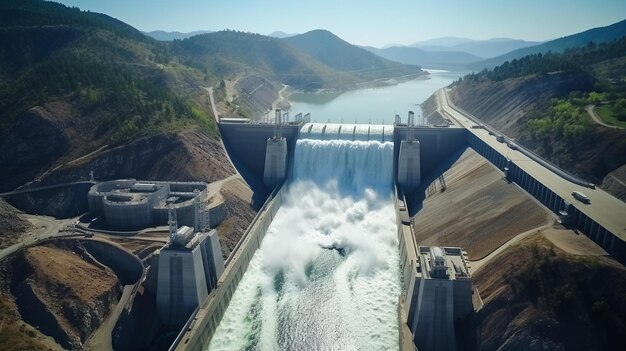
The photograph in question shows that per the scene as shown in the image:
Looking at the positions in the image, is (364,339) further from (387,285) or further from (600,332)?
(600,332)

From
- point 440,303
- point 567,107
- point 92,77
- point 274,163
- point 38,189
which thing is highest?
point 92,77

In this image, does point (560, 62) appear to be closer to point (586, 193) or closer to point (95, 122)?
point (586, 193)

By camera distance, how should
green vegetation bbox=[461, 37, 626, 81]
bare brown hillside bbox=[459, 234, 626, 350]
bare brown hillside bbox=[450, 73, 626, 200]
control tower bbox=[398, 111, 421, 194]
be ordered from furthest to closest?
green vegetation bbox=[461, 37, 626, 81]
control tower bbox=[398, 111, 421, 194]
bare brown hillside bbox=[450, 73, 626, 200]
bare brown hillside bbox=[459, 234, 626, 350]

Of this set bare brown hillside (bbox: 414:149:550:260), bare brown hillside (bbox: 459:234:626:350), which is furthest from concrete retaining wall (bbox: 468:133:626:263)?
bare brown hillside (bbox: 459:234:626:350)

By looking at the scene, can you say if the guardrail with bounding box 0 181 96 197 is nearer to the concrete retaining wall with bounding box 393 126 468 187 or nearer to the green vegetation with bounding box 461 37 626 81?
the concrete retaining wall with bounding box 393 126 468 187

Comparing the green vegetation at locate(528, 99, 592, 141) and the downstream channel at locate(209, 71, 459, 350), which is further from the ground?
the green vegetation at locate(528, 99, 592, 141)

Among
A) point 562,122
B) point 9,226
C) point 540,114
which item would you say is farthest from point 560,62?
point 9,226

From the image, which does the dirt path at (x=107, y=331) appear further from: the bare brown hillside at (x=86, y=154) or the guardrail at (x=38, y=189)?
the bare brown hillside at (x=86, y=154)

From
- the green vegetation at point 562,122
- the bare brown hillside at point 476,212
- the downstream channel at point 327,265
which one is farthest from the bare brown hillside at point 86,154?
the green vegetation at point 562,122
